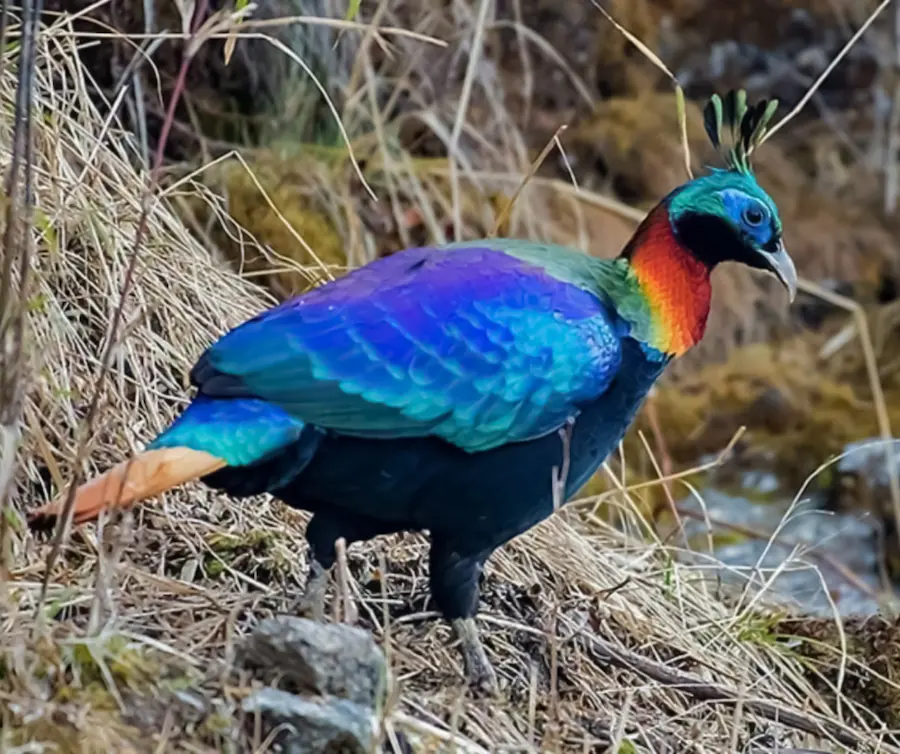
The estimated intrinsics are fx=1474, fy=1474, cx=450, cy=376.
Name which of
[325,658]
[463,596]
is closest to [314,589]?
[463,596]

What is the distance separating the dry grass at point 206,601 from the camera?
5.98ft

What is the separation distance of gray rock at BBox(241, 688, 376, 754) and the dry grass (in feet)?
0.13

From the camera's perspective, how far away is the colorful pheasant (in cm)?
207

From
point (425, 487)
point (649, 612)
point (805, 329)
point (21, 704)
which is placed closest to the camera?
point (21, 704)

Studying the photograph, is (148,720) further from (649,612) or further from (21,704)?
(649,612)

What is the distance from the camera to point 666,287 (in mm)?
2322

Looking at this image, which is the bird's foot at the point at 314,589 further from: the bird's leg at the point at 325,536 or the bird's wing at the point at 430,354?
the bird's wing at the point at 430,354

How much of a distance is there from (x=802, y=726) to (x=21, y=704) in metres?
1.32


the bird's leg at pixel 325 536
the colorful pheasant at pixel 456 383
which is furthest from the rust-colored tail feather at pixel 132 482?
the bird's leg at pixel 325 536

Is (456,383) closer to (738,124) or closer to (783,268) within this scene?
(783,268)

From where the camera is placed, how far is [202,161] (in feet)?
12.5

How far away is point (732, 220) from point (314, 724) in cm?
105

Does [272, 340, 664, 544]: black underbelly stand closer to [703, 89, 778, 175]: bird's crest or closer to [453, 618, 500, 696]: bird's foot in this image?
[453, 618, 500, 696]: bird's foot

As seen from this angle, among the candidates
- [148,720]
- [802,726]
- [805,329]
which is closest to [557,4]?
[805,329]
